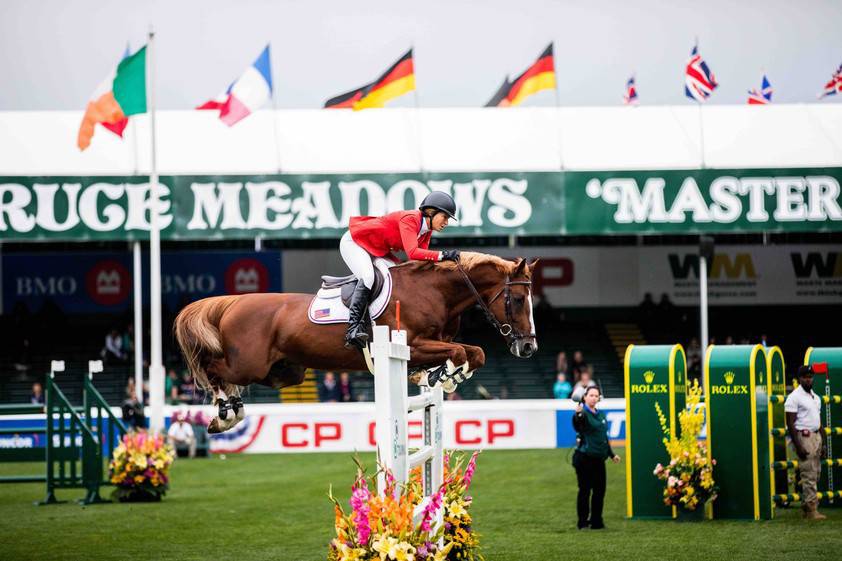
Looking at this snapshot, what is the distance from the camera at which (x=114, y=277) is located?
3133 centimetres

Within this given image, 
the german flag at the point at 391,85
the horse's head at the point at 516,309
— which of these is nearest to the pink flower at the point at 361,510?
the horse's head at the point at 516,309

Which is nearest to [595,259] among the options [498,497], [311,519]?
[498,497]

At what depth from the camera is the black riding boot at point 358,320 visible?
819 centimetres

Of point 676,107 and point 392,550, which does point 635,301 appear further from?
point 392,550

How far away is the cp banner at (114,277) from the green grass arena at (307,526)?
11.7 meters

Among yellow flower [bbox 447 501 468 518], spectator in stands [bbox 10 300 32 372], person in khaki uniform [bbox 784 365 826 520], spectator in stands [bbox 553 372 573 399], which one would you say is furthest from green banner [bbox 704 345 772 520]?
spectator in stands [bbox 10 300 32 372]

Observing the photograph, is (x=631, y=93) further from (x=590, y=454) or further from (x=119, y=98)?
(x=590, y=454)

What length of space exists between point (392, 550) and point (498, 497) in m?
8.92

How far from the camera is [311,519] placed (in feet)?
47.4

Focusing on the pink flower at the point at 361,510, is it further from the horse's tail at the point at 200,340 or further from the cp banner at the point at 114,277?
the cp banner at the point at 114,277

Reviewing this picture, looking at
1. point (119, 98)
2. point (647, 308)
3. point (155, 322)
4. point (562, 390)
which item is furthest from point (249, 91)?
point (647, 308)

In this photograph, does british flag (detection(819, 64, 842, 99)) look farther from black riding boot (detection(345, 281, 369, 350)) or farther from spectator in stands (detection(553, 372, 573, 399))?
black riding boot (detection(345, 281, 369, 350))

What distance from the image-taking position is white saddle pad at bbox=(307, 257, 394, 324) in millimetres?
8367

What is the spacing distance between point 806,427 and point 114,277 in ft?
71.0
